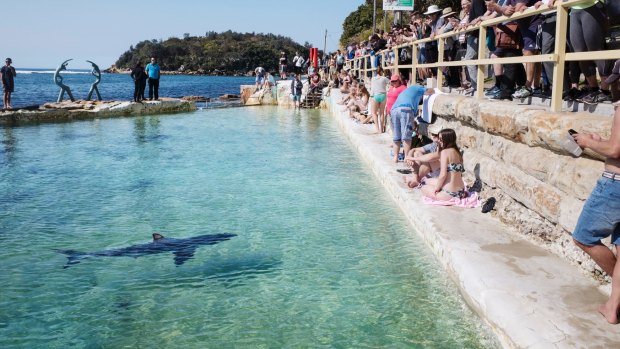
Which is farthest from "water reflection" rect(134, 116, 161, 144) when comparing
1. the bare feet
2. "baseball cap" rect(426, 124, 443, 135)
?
the bare feet

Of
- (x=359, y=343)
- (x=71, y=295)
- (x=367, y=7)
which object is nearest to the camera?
(x=359, y=343)

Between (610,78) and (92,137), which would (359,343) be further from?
(92,137)

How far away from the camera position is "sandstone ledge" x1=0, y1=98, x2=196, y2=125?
2053 cm

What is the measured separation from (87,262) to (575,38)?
5538 mm

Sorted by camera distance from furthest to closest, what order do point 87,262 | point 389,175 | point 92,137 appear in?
point 92,137, point 389,175, point 87,262

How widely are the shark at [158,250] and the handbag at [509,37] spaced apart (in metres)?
4.33

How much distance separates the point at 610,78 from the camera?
5.19 metres

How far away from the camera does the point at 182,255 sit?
6.00 m

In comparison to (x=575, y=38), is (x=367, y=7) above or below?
above

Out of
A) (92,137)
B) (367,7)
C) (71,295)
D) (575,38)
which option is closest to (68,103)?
(92,137)

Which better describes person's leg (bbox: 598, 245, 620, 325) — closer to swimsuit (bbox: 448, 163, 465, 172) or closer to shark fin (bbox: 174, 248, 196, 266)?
swimsuit (bbox: 448, 163, 465, 172)

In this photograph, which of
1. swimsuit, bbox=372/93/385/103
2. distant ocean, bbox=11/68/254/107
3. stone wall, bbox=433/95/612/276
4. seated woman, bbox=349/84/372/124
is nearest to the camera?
stone wall, bbox=433/95/612/276

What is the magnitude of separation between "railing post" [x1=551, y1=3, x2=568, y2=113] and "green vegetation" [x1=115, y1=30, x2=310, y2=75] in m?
162

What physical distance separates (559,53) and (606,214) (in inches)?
93.1
